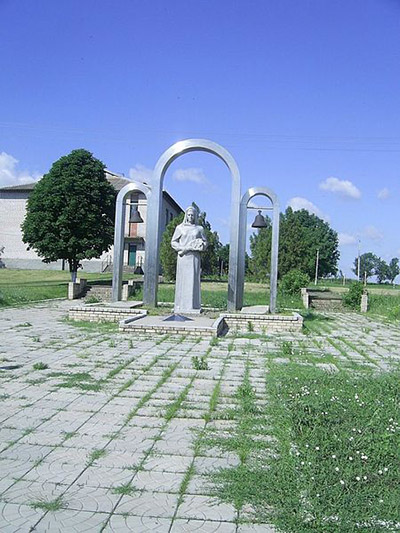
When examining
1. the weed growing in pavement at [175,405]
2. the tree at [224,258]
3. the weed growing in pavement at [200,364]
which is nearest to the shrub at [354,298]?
the weed growing in pavement at [200,364]

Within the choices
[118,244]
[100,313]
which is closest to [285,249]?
[118,244]

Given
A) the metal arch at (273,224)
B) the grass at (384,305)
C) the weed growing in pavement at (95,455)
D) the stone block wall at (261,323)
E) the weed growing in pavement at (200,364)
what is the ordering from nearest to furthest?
1. the weed growing in pavement at (95,455)
2. the weed growing in pavement at (200,364)
3. the stone block wall at (261,323)
4. the metal arch at (273,224)
5. the grass at (384,305)

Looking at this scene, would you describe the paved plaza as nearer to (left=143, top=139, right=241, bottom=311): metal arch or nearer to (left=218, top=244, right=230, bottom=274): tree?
(left=143, top=139, right=241, bottom=311): metal arch

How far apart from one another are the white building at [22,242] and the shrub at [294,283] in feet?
67.2

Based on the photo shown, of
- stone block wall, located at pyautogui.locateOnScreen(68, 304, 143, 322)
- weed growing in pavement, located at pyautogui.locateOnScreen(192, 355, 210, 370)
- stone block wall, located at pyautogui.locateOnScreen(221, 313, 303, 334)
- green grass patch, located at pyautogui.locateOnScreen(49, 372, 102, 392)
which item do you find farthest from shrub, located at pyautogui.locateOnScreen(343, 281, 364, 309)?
green grass patch, located at pyautogui.locateOnScreen(49, 372, 102, 392)

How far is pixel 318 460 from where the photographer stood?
362 centimetres

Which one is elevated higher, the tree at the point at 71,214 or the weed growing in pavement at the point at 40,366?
the tree at the point at 71,214

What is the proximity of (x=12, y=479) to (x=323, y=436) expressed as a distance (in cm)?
235

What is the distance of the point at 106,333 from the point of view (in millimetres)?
10938

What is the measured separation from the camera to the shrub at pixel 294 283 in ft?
85.5

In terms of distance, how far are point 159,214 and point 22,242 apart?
33632mm

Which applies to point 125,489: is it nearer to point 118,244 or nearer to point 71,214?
point 118,244

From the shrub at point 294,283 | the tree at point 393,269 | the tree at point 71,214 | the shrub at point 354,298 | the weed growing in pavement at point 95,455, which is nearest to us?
the weed growing in pavement at point 95,455

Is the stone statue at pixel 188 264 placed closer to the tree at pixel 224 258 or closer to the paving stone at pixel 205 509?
the paving stone at pixel 205 509
